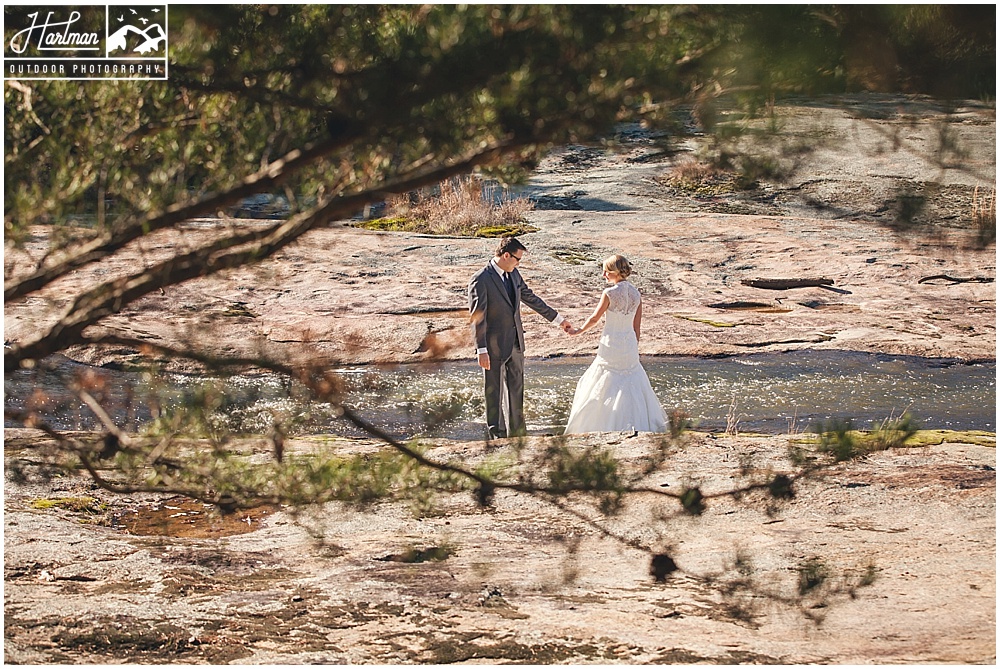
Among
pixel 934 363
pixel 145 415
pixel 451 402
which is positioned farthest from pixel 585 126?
pixel 934 363

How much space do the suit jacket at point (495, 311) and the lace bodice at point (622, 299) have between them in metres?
0.68

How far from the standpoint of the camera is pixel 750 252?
17.7m

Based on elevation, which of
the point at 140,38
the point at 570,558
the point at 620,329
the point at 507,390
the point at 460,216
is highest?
the point at 460,216

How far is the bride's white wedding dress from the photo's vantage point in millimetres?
9211

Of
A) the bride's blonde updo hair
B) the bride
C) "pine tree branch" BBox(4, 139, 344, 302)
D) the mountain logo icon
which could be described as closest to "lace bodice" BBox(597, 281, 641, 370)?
the bride

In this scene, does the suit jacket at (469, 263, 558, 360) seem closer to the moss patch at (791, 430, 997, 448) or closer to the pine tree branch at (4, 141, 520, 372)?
the moss patch at (791, 430, 997, 448)

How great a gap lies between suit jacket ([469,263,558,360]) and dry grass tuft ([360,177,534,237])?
9725mm

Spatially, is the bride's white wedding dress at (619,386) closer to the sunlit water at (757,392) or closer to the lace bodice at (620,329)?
the lace bodice at (620,329)

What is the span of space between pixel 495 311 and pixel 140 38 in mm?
5393

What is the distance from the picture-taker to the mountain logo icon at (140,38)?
150 inches

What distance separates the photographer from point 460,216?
19.5m

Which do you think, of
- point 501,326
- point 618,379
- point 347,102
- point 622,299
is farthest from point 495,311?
point 347,102

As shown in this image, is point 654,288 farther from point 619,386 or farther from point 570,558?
point 570,558

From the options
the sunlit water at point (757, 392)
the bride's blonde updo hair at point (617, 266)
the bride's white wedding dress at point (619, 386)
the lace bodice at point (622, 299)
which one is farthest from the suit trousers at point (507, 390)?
the bride's blonde updo hair at point (617, 266)
